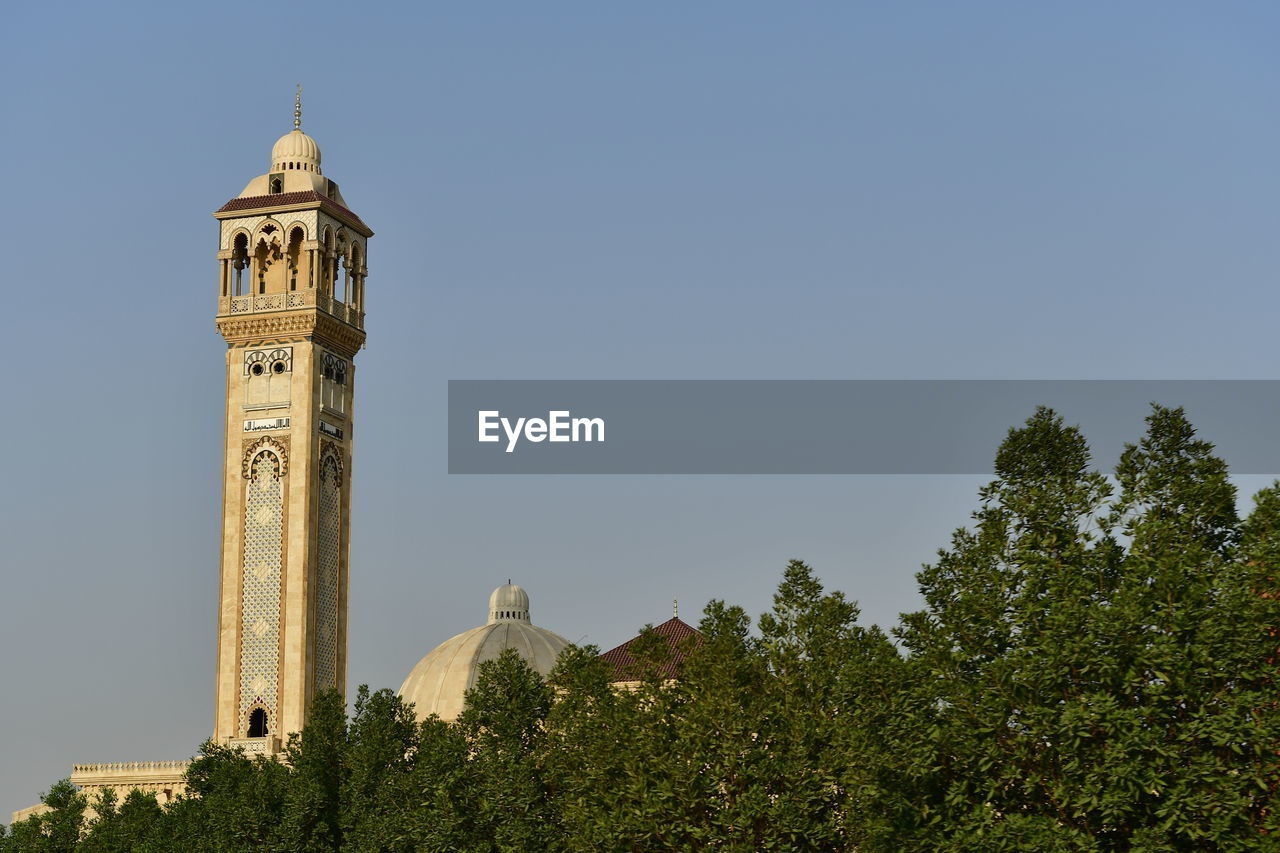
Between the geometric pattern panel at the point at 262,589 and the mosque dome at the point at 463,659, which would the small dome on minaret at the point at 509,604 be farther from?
the geometric pattern panel at the point at 262,589

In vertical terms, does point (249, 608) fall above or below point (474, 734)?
above

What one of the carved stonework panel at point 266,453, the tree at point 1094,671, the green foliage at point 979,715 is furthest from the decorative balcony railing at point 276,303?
the tree at point 1094,671

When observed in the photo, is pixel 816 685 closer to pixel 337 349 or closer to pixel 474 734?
pixel 474 734

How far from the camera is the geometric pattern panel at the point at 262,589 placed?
5597 cm

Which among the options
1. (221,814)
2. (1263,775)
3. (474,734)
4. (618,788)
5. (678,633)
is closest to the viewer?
(1263,775)

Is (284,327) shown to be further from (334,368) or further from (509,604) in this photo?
(509,604)

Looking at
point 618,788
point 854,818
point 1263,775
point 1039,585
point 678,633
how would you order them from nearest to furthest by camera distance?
point 1263,775 → point 1039,585 → point 854,818 → point 618,788 → point 678,633

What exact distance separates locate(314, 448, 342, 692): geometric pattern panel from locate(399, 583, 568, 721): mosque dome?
12.7 metres

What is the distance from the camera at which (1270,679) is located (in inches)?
1045

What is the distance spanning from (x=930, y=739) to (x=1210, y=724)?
3.85 metres

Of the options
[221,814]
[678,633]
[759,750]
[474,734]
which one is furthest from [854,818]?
[678,633]

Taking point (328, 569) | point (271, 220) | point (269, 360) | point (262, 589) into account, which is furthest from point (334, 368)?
point (262, 589)

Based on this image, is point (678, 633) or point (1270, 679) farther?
point (678, 633)

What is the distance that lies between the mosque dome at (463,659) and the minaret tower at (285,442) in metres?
13.9
